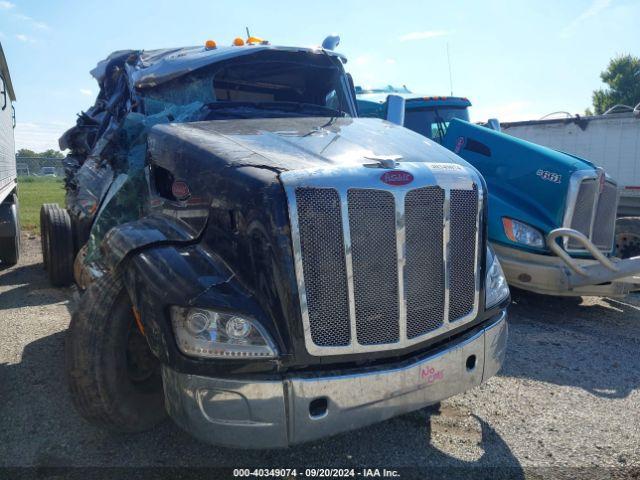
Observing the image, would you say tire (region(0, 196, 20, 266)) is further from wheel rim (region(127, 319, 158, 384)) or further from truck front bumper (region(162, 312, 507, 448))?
truck front bumper (region(162, 312, 507, 448))

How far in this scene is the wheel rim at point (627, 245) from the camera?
6336 mm

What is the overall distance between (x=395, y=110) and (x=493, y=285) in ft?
8.03

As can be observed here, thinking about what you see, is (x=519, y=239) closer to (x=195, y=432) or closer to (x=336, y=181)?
(x=336, y=181)

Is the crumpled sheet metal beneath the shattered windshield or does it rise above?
beneath

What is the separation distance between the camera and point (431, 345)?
9.14 feet

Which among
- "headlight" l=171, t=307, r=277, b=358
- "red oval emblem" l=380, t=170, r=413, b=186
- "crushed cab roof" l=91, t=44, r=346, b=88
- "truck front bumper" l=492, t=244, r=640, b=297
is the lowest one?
"truck front bumper" l=492, t=244, r=640, b=297

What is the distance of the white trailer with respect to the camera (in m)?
10.1

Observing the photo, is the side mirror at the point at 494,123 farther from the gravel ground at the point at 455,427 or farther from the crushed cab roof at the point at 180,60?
the gravel ground at the point at 455,427

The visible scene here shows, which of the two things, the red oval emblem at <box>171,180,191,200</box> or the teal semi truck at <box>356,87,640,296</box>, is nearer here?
the red oval emblem at <box>171,180,191,200</box>

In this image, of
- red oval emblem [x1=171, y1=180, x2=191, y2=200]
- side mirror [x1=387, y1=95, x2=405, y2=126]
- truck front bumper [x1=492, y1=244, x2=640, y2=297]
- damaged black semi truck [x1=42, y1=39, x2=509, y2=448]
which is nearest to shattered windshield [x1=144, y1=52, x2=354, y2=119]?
side mirror [x1=387, y1=95, x2=405, y2=126]

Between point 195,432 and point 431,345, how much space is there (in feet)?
4.19

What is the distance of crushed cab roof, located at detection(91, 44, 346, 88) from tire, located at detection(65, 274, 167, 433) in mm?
2059

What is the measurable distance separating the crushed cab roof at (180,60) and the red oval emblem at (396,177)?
7.67 ft

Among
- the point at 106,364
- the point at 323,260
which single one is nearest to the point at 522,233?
the point at 323,260
